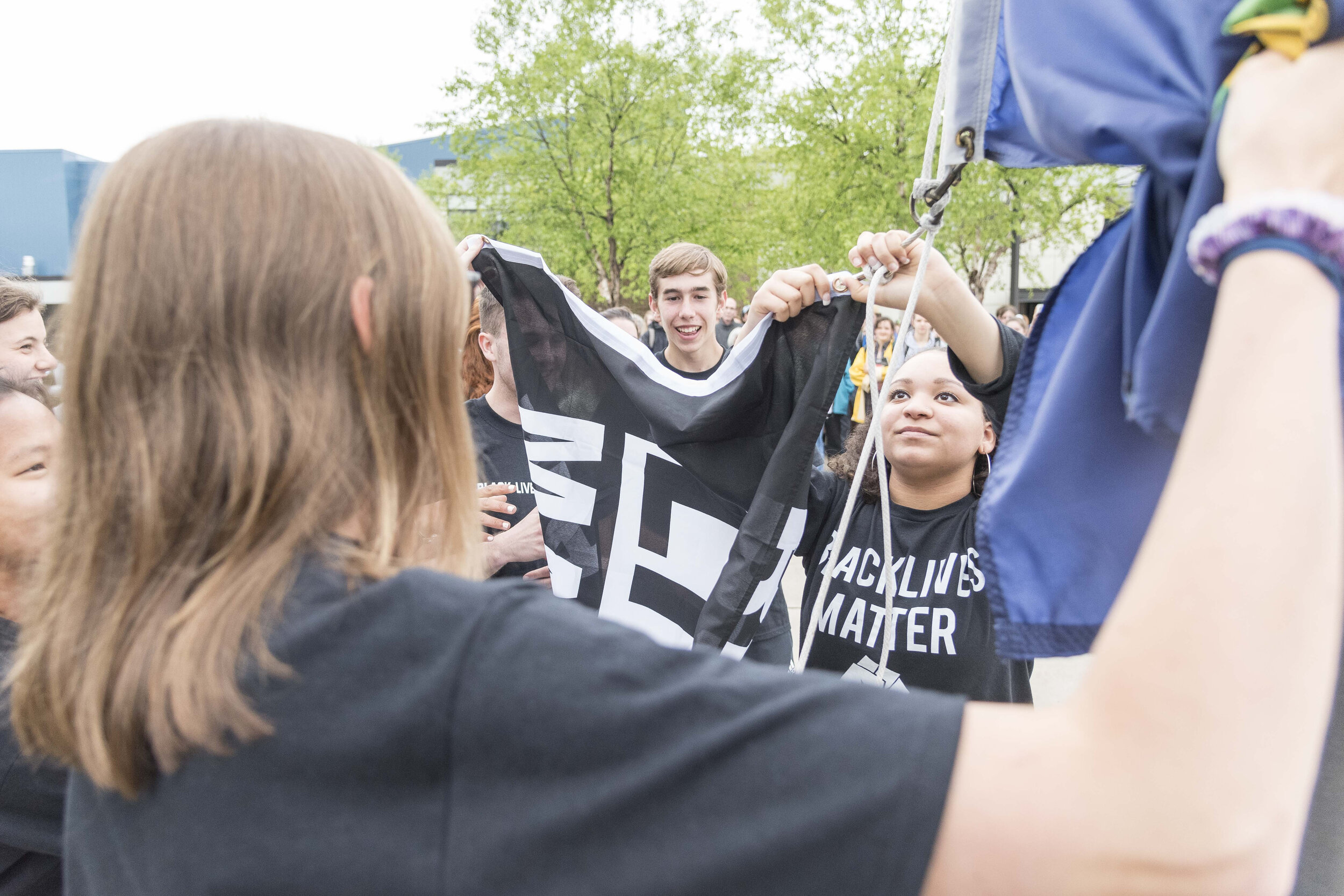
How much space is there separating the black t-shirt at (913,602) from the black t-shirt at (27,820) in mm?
1479

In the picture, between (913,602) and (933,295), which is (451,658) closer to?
(933,295)

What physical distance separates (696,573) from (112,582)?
4.49 feet

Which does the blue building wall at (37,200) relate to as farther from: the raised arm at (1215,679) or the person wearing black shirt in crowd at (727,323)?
the raised arm at (1215,679)

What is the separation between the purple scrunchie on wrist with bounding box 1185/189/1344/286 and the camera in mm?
625

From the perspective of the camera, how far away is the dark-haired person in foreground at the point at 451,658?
600mm

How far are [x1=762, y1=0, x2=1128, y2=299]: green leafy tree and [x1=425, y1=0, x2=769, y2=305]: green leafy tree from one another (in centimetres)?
106

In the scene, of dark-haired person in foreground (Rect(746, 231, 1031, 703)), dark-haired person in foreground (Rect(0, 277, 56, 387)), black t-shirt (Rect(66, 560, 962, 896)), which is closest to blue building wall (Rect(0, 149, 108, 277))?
dark-haired person in foreground (Rect(0, 277, 56, 387))

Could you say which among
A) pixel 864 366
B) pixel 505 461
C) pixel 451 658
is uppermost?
pixel 451 658

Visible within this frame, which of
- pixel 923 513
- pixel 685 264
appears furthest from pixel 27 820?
pixel 685 264

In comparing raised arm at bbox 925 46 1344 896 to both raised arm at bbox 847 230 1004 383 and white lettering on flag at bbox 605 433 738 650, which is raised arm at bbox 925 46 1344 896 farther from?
white lettering on flag at bbox 605 433 738 650

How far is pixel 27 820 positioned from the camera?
4.04 feet

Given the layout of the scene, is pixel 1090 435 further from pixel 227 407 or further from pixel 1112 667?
pixel 227 407

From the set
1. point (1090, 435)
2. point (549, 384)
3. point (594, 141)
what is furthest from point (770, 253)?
point (1090, 435)

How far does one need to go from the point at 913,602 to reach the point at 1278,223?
1626 millimetres
